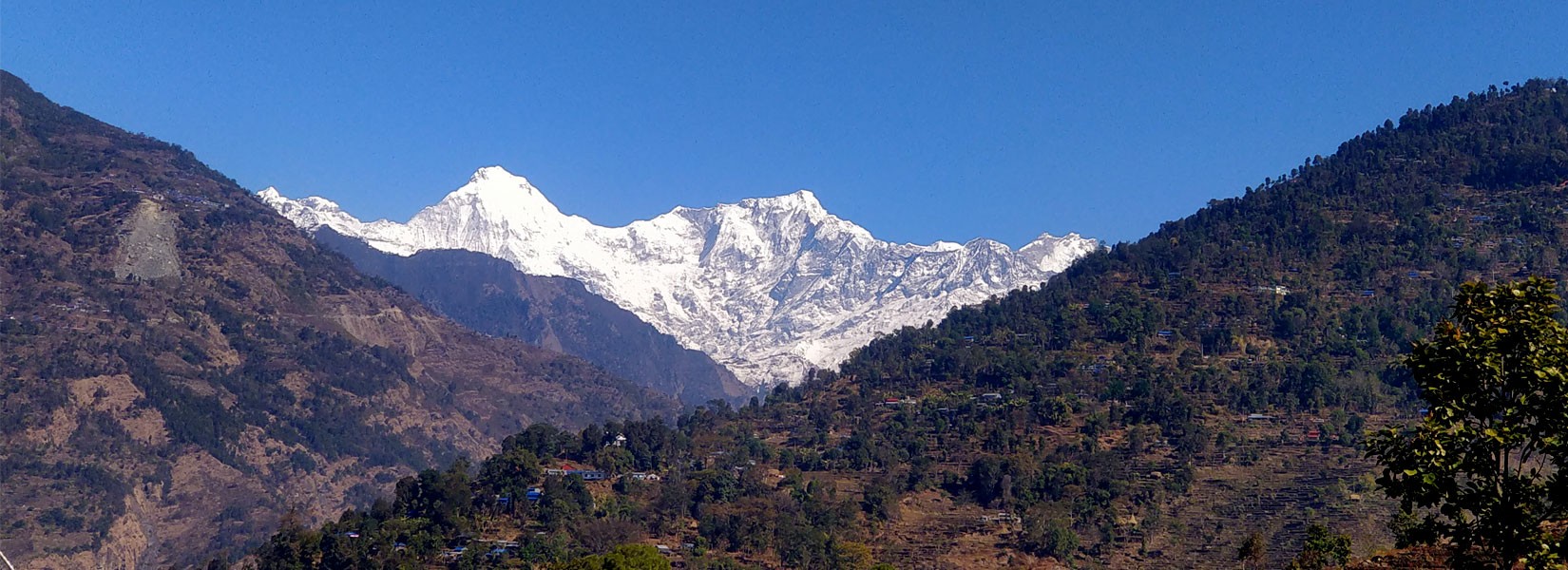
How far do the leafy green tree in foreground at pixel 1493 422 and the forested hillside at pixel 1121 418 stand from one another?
4400 cm

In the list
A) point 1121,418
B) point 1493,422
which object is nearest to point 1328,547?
point 1493,422

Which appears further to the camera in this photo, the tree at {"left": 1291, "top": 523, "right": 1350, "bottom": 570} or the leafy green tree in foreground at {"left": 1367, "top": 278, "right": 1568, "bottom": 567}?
the tree at {"left": 1291, "top": 523, "right": 1350, "bottom": 570}

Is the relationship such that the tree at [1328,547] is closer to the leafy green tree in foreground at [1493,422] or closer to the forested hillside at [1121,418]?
the forested hillside at [1121,418]

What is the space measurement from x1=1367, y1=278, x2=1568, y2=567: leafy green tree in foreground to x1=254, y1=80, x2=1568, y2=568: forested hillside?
43997 millimetres

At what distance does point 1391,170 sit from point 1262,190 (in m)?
17.7

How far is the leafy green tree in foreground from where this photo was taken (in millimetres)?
19891

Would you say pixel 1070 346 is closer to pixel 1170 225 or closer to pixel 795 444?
pixel 795 444

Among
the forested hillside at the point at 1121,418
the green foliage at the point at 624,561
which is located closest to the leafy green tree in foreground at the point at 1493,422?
the forested hillside at the point at 1121,418

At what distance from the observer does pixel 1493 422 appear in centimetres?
2034

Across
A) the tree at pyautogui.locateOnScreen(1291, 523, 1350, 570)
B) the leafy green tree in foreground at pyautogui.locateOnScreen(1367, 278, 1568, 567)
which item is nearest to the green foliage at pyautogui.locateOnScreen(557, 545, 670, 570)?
the tree at pyautogui.locateOnScreen(1291, 523, 1350, 570)

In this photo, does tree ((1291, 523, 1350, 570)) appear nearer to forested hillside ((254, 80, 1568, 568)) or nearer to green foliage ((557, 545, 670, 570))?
forested hillside ((254, 80, 1568, 568))

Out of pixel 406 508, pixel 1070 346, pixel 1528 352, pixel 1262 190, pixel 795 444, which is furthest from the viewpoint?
pixel 1262 190

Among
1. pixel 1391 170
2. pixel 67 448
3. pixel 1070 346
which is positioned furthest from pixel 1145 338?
pixel 67 448

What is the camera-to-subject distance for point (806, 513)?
110 meters
